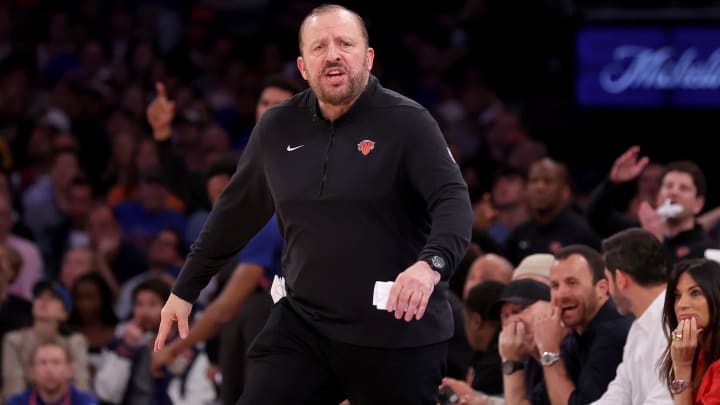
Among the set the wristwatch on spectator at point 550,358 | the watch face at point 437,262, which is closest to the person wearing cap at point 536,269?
the wristwatch on spectator at point 550,358

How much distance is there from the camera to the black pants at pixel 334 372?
423cm

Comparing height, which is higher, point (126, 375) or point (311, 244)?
point (311, 244)

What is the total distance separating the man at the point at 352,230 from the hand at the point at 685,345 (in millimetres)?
1291

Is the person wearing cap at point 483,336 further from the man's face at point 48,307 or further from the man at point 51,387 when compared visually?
the man's face at point 48,307

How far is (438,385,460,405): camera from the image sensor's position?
6289mm

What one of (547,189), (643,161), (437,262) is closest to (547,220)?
(547,189)

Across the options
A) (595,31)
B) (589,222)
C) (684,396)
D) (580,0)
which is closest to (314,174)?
(684,396)

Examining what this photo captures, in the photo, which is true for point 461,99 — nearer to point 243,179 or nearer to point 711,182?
point 711,182

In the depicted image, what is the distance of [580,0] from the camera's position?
42.8 ft

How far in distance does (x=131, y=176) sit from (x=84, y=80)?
1.82 metres

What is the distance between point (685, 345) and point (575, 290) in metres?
0.83

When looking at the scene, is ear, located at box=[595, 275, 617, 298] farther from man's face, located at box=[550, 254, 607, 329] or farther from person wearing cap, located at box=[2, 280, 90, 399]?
person wearing cap, located at box=[2, 280, 90, 399]

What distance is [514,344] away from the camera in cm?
615

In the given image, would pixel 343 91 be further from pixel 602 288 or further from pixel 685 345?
pixel 602 288
